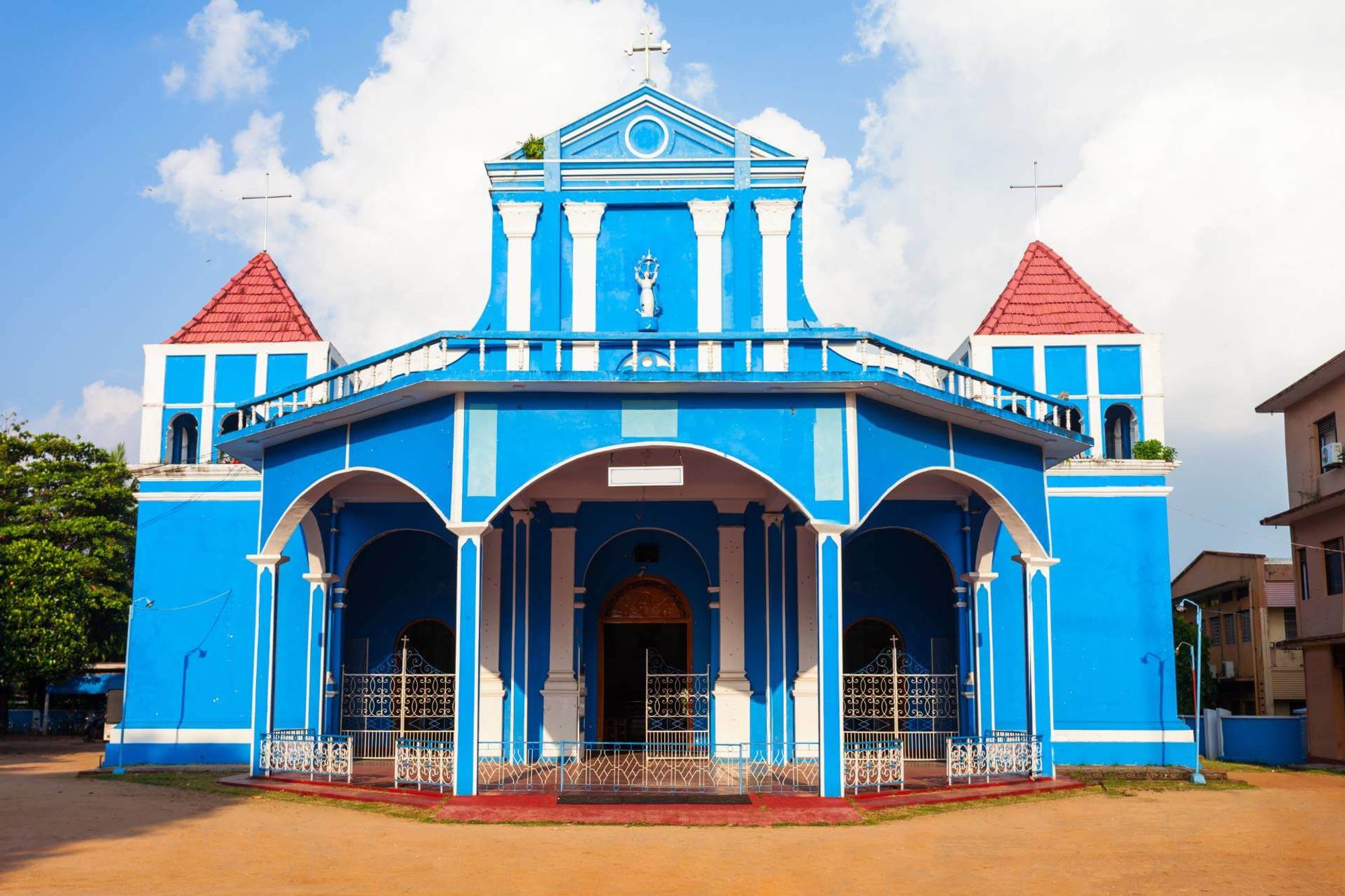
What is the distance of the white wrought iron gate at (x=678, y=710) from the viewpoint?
18.5 metres

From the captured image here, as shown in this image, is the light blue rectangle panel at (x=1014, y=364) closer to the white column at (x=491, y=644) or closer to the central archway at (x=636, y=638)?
the central archway at (x=636, y=638)

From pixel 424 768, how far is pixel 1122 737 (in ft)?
35.1

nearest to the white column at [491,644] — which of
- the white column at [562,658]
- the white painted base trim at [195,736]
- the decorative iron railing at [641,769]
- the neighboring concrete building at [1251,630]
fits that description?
the decorative iron railing at [641,769]

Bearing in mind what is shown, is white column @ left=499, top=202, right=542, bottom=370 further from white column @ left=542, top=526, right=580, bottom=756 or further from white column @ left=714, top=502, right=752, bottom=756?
white column @ left=714, top=502, right=752, bottom=756

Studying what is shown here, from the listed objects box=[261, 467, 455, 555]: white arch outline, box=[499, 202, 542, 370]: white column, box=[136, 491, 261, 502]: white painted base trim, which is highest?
box=[499, 202, 542, 370]: white column

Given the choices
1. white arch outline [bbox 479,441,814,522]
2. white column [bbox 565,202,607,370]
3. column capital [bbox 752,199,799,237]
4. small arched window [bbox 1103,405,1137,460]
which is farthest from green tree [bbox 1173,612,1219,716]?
white arch outline [bbox 479,441,814,522]

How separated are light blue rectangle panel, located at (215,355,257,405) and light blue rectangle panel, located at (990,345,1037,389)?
12.4 metres

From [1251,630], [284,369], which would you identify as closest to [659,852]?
[284,369]

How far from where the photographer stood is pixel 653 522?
64.2 ft

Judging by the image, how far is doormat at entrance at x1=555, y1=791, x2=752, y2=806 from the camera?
14102 millimetres

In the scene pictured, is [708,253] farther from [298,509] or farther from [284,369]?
[284,369]

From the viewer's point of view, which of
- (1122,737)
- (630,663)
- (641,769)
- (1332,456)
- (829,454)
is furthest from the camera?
(1332,456)

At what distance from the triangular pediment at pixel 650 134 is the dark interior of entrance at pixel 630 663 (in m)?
7.16

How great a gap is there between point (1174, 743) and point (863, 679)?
489cm
